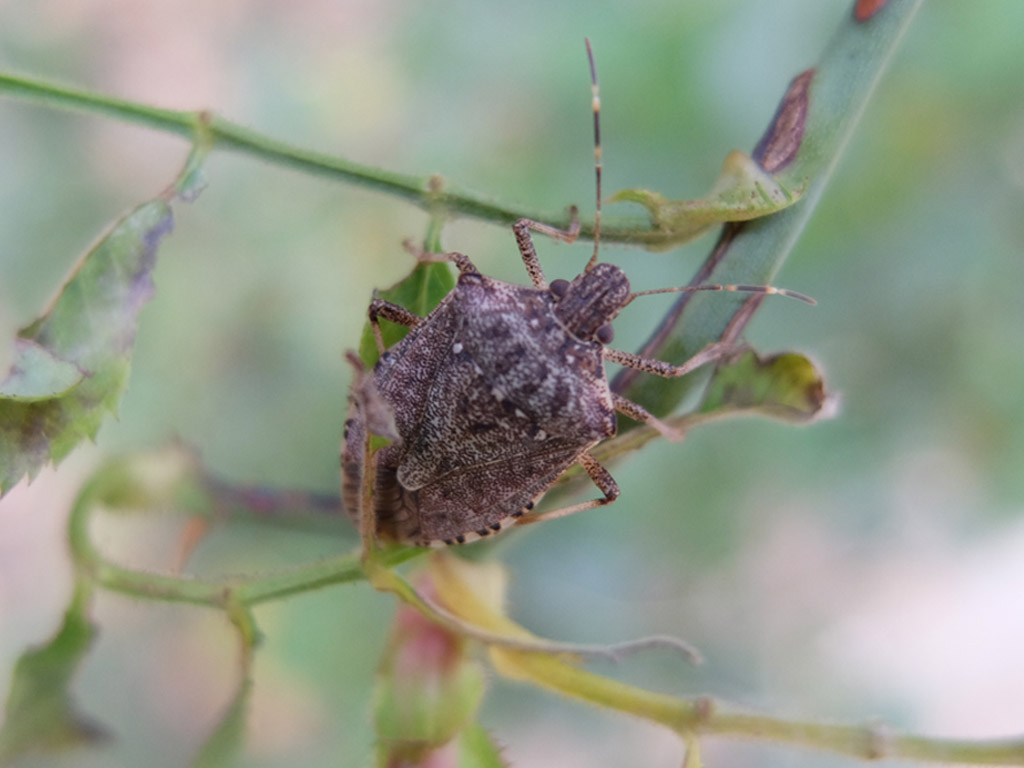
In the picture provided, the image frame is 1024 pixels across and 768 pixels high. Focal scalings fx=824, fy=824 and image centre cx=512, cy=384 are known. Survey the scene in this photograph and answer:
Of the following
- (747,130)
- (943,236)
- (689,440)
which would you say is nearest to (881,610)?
(689,440)

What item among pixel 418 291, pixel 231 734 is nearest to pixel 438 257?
pixel 418 291

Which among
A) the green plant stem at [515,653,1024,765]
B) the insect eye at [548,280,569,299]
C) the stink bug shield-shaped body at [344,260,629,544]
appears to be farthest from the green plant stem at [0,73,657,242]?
the green plant stem at [515,653,1024,765]

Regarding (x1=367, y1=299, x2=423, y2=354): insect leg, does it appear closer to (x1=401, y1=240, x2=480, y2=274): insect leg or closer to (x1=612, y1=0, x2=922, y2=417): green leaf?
(x1=401, y1=240, x2=480, y2=274): insect leg

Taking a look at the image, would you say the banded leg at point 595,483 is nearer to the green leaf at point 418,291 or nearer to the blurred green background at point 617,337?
the green leaf at point 418,291

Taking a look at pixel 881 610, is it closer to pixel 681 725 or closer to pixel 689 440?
pixel 689 440

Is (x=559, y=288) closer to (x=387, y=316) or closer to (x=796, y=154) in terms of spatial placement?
(x=387, y=316)
